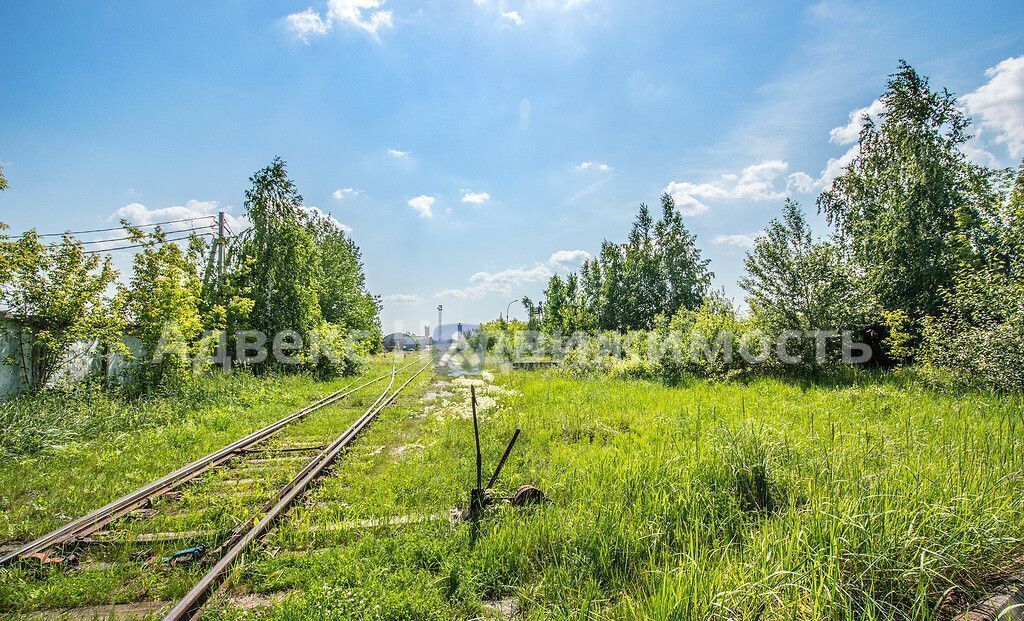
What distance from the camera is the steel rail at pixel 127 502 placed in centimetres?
393

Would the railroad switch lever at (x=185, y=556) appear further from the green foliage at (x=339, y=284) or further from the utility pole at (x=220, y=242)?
the green foliage at (x=339, y=284)

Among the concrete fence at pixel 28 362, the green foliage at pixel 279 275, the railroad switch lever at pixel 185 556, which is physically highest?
the green foliage at pixel 279 275

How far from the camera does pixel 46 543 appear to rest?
3984mm

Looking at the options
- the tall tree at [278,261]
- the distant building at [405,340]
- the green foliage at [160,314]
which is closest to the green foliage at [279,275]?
the tall tree at [278,261]

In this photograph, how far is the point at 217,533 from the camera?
4223 millimetres

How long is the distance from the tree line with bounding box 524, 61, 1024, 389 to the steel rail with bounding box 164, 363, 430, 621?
13173mm

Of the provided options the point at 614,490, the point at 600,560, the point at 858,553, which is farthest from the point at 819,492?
the point at 600,560

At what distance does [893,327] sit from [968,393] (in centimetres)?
482

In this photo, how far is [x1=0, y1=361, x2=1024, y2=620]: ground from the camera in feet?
9.44

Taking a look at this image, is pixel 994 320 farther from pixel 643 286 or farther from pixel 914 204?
pixel 643 286

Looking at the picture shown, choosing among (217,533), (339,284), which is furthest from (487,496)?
(339,284)

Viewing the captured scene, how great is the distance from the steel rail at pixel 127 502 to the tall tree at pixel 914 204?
20971 millimetres

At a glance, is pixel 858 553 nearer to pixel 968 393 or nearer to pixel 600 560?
pixel 600 560

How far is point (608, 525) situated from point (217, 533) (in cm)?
399
